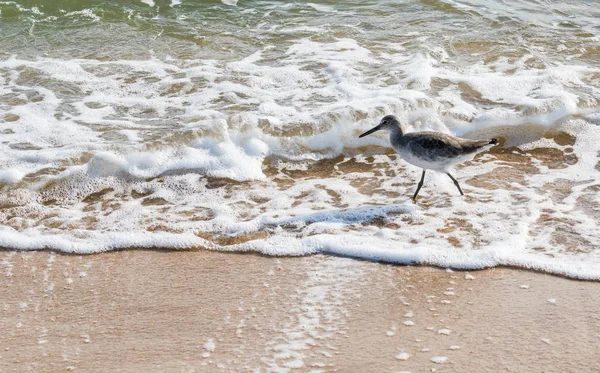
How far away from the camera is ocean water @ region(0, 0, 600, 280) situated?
5.68 m

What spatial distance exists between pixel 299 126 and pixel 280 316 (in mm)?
3285

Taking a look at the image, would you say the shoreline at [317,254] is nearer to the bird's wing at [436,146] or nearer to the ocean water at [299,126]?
the ocean water at [299,126]

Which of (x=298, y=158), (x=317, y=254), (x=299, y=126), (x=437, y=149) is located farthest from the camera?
(x=299, y=126)

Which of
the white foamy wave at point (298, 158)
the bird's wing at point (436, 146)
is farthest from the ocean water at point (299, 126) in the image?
the bird's wing at point (436, 146)

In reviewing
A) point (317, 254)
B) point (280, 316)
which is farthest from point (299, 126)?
point (280, 316)

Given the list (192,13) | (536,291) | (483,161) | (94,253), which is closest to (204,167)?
(94,253)

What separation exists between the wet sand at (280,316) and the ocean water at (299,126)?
253 millimetres

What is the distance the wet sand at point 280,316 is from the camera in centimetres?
406

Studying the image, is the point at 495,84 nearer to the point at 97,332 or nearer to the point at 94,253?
the point at 94,253

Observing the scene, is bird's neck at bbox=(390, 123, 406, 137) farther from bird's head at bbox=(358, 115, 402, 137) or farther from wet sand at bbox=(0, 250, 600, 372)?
wet sand at bbox=(0, 250, 600, 372)

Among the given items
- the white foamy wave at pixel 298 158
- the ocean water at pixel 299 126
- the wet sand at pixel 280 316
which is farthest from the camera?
the ocean water at pixel 299 126

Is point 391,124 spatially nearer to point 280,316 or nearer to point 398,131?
point 398,131

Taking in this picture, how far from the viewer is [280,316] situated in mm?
4512

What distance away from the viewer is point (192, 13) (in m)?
10.9
